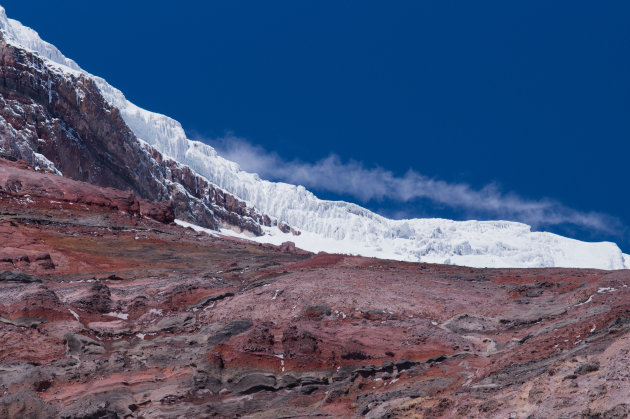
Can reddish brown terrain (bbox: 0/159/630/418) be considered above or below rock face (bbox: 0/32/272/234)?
below

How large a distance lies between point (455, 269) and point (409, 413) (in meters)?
30.7

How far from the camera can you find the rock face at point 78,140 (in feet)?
302

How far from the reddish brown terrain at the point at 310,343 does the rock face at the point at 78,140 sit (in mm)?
52855

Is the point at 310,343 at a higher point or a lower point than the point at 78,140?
lower

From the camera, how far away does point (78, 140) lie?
10906 centimetres

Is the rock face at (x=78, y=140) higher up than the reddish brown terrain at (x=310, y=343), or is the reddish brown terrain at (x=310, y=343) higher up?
the rock face at (x=78, y=140)

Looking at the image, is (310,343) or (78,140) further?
(78,140)

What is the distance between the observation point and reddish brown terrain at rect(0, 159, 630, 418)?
13547 mm

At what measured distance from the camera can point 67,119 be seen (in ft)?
360

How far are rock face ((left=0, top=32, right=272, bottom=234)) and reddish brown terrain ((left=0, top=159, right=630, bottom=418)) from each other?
52.9 meters

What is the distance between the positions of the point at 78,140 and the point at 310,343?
102 meters

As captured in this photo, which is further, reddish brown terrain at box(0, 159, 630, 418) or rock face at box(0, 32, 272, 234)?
rock face at box(0, 32, 272, 234)

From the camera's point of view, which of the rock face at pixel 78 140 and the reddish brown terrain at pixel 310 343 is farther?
the rock face at pixel 78 140

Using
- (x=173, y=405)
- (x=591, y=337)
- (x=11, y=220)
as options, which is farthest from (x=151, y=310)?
(x=11, y=220)
